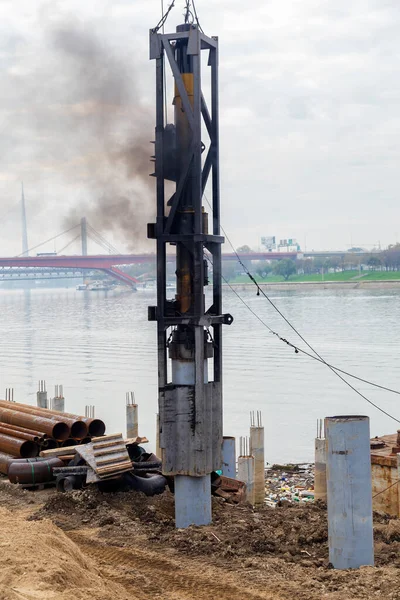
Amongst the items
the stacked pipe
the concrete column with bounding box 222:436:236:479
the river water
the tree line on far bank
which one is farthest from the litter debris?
the tree line on far bank

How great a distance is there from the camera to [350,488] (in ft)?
31.6

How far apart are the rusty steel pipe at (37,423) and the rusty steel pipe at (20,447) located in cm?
40

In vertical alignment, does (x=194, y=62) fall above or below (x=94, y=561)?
above

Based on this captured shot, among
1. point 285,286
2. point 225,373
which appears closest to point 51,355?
point 225,373

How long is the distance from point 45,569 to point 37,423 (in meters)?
8.30

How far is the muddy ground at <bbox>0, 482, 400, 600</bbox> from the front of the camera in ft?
28.7

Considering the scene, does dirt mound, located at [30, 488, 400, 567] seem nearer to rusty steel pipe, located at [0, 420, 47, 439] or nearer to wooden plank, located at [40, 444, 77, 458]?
wooden plank, located at [40, 444, 77, 458]

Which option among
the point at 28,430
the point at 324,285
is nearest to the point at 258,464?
the point at 28,430

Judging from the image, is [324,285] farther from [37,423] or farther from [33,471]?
[33,471]

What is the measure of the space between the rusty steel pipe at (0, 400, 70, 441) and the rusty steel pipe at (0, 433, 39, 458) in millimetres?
397

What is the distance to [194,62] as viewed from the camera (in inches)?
458

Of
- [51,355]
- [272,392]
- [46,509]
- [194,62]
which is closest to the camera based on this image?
[194,62]

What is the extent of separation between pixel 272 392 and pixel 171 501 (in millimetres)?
22681

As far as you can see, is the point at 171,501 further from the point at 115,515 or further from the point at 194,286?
the point at 194,286
